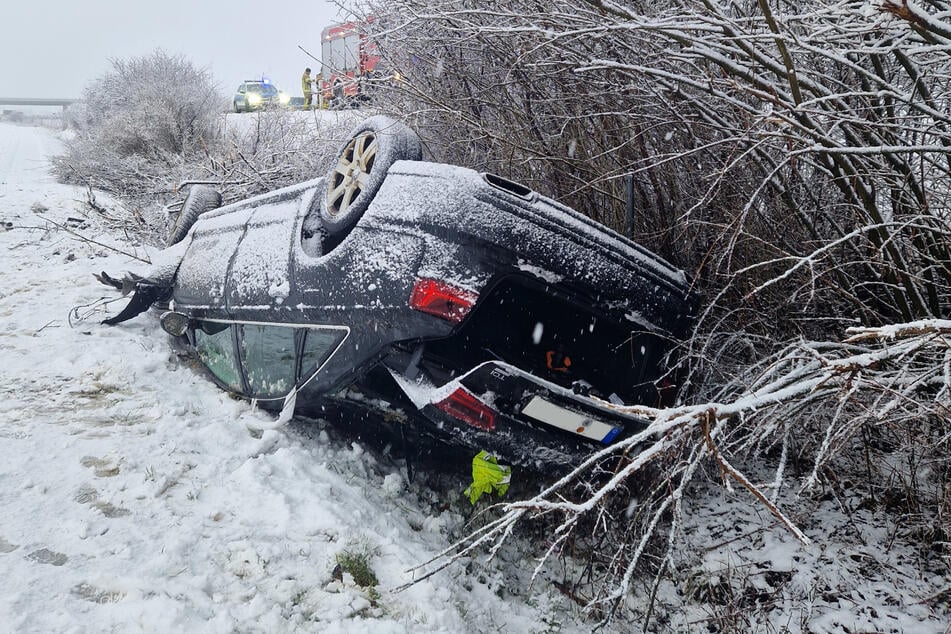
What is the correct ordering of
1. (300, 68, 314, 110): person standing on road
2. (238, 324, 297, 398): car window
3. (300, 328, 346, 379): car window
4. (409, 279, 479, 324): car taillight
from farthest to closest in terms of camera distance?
(300, 68, 314, 110): person standing on road, (238, 324, 297, 398): car window, (300, 328, 346, 379): car window, (409, 279, 479, 324): car taillight

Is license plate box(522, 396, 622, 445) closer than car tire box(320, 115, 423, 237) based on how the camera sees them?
Yes

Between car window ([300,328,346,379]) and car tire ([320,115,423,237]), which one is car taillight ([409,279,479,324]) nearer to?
car window ([300,328,346,379])

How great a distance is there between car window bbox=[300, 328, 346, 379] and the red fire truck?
2.57m

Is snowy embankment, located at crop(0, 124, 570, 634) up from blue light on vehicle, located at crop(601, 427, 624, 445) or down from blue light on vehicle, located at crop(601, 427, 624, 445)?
down

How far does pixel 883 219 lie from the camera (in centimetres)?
262

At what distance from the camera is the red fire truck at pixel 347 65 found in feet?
17.5

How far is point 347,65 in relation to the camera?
7199 millimetres

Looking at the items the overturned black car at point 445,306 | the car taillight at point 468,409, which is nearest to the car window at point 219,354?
the overturned black car at point 445,306

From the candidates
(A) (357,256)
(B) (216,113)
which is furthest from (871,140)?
(B) (216,113)

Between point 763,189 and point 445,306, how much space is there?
76.5 inches

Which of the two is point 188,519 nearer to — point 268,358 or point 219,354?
point 268,358

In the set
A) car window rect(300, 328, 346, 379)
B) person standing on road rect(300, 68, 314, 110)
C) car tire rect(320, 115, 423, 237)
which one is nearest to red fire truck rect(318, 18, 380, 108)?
person standing on road rect(300, 68, 314, 110)

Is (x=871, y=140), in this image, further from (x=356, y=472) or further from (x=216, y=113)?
(x=216, y=113)

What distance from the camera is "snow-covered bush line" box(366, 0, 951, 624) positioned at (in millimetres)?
2020
